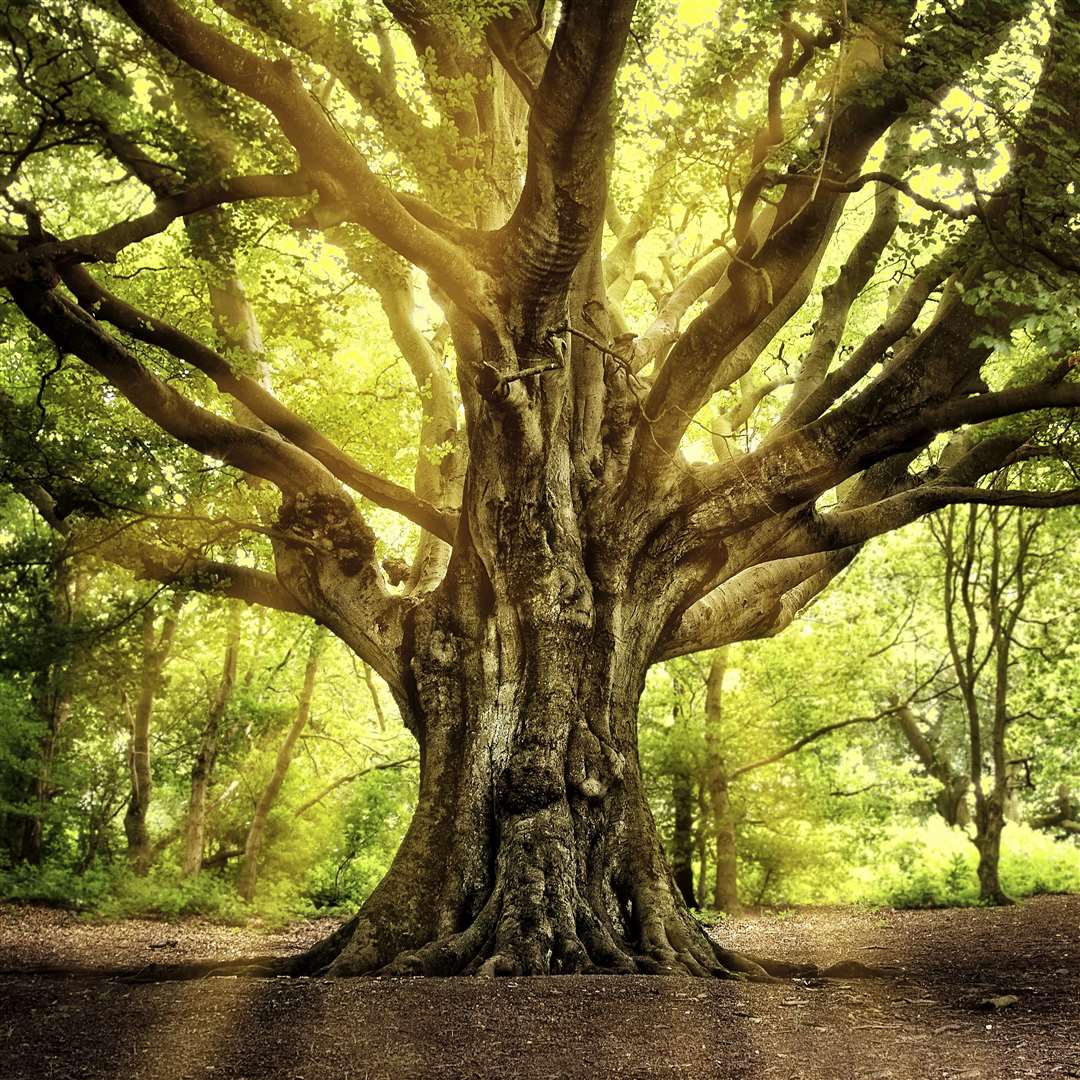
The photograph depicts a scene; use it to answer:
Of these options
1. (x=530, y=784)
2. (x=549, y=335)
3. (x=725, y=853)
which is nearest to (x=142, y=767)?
(x=725, y=853)

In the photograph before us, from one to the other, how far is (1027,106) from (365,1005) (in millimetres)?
7163

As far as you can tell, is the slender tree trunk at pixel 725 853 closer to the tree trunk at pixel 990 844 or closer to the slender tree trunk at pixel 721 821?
the slender tree trunk at pixel 721 821

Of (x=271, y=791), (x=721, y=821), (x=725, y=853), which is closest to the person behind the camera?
(x=721, y=821)

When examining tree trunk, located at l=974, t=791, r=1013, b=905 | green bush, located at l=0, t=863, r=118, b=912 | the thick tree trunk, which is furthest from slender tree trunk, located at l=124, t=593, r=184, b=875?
tree trunk, located at l=974, t=791, r=1013, b=905

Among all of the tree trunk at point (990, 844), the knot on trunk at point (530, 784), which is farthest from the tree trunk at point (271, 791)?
the tree trunk at point (990, 844)

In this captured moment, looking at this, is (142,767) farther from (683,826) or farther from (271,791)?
(683,826)

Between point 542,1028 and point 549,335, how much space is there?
470 cm

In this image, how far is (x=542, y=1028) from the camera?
13.3 feet

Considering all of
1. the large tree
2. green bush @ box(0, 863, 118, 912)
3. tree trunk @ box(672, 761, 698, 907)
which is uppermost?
the large tree

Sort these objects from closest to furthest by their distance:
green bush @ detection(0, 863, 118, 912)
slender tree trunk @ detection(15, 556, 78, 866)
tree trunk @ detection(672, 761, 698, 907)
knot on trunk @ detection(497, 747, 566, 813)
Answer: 1. knot on trunk @ detection(497, 747, 566, 813)
2. green bush @ detection(0, 863, 118, 912)
3. slender tree trunk @ detection(15, 556, 78, 866)
4. tree trunk @ detection(672, 761, 698, 907)

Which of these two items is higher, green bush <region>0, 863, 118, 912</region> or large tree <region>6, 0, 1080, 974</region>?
large tree <region>6, 0, 1080, 974</region>

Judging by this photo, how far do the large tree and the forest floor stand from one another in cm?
98

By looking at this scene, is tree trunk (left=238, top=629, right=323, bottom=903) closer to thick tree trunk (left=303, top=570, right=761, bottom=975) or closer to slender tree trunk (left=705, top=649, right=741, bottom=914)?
slender tree trunk (left=705, top=649, right=741, bottom=914)

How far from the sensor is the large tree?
238 inches
